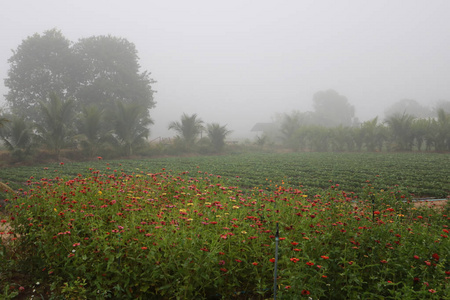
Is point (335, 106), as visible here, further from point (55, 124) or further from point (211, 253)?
point (211, 253)

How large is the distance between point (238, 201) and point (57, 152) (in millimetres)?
16480

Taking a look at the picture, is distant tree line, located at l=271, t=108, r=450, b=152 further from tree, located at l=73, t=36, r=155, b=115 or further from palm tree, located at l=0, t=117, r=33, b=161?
palm tree, located at l=0, t=117, r=33, b=161

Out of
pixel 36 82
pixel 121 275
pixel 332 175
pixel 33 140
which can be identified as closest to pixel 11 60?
pixel 36 82

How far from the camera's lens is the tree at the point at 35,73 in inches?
963

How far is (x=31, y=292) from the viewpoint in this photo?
2713 millimetres

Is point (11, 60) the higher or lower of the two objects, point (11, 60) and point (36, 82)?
the higher

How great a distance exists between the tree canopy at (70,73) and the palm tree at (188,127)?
5421 mm

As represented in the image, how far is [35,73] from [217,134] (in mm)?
16583

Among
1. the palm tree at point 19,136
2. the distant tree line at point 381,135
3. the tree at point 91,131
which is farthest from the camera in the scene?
the distant tree line at point 381,135

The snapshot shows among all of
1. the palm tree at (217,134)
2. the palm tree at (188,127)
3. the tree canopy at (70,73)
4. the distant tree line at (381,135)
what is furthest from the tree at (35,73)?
the distant tree line at (381,135)

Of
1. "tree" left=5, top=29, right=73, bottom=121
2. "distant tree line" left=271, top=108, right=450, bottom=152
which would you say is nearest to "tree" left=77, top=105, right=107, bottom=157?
"tree" left=5, top=29, right=73, bottom=121

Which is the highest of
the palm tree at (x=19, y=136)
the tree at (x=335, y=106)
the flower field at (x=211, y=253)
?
the tree at (x=335, y=106)

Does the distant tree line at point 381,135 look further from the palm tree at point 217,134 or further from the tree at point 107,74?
the tree at point 107,74

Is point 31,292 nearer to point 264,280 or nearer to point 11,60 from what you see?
point 264,280
